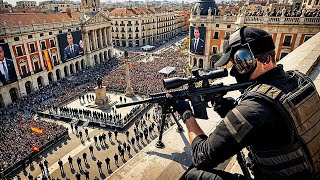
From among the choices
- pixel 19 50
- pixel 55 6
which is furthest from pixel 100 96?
pixel 55 6

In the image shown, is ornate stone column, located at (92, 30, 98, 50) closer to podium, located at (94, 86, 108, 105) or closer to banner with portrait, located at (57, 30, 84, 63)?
banner with portrait, located at (57, 30, 84, 63)

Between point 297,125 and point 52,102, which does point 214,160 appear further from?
point 52,102

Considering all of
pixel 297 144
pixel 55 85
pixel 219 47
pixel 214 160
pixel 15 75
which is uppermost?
pixel 297 144

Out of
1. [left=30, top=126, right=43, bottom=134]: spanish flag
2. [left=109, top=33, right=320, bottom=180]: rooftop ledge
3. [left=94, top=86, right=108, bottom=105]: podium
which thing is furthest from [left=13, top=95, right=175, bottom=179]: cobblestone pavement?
[left=109, top=33, right=320, bottom=180]: rooftop ledge

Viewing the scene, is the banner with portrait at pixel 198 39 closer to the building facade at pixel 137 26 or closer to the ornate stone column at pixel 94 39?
the ornate stone column at pixel 94 39

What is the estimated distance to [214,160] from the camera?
3328mm

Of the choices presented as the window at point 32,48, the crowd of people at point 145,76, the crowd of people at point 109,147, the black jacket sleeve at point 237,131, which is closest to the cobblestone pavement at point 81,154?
the crowd of people at point 109,147

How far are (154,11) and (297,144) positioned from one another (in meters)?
89.2

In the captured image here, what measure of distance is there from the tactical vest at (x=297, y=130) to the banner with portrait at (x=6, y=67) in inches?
1646

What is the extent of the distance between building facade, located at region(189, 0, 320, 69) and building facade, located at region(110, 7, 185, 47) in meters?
35.0

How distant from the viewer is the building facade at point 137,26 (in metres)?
77.3

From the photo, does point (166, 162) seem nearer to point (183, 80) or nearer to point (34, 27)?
point (183, 80)

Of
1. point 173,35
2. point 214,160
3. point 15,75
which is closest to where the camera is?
point 214,160

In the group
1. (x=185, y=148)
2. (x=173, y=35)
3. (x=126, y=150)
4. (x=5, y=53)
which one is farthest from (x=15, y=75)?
(x=173, y=35)
